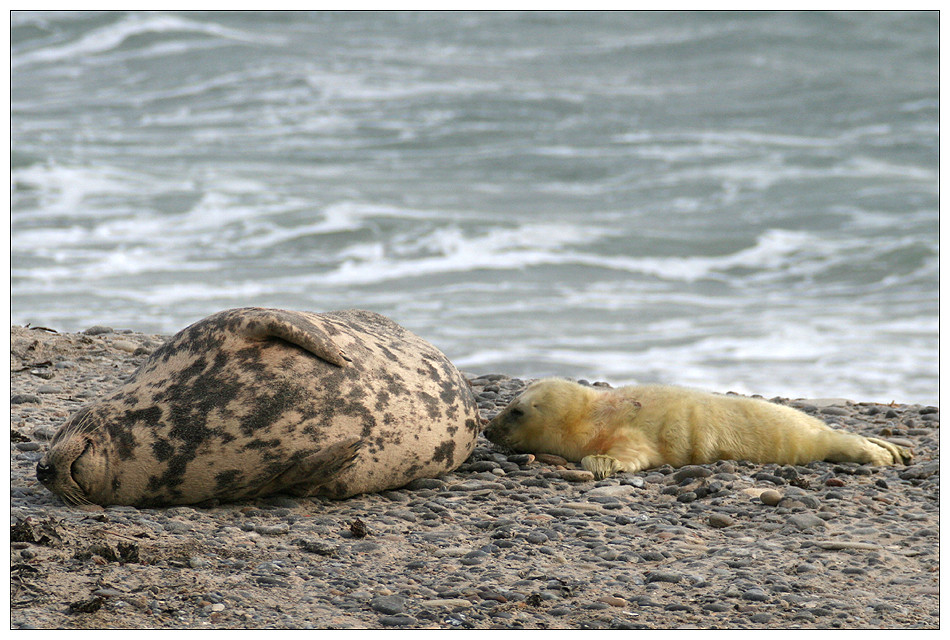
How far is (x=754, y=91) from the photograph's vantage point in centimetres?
2031

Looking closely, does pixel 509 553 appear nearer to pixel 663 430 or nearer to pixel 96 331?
pixel 663 430

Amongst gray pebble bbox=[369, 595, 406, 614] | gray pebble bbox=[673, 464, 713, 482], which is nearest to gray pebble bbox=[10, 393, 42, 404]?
gray pebble bbox=[369, 595, 406, 614]

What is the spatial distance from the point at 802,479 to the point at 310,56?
65.3 ft

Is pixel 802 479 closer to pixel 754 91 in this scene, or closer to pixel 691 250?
pixel 691 250

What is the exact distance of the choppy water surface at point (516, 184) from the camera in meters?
9.83

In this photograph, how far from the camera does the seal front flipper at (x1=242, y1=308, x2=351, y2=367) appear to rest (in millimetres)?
4000

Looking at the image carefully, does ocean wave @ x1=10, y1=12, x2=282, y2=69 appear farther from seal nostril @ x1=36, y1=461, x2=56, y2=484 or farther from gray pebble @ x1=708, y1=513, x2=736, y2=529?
gray pebble @ x1=708, y1=513, x2=736, y2=529

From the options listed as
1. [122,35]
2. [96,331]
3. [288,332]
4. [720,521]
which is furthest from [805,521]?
[122,35]

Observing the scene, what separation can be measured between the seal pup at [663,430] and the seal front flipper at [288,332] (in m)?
1.22

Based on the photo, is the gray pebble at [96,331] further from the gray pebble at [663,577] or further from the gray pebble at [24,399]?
the gray pebble at [663,577]

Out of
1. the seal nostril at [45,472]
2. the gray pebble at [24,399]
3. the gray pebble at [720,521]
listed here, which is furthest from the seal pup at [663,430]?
the gray pebble at [24,399]

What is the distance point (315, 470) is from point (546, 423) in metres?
1.39

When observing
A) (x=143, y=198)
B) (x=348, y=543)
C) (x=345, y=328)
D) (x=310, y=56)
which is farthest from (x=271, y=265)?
(x=310, y=56)

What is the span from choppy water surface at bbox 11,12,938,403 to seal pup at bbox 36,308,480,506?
4.18 meters
